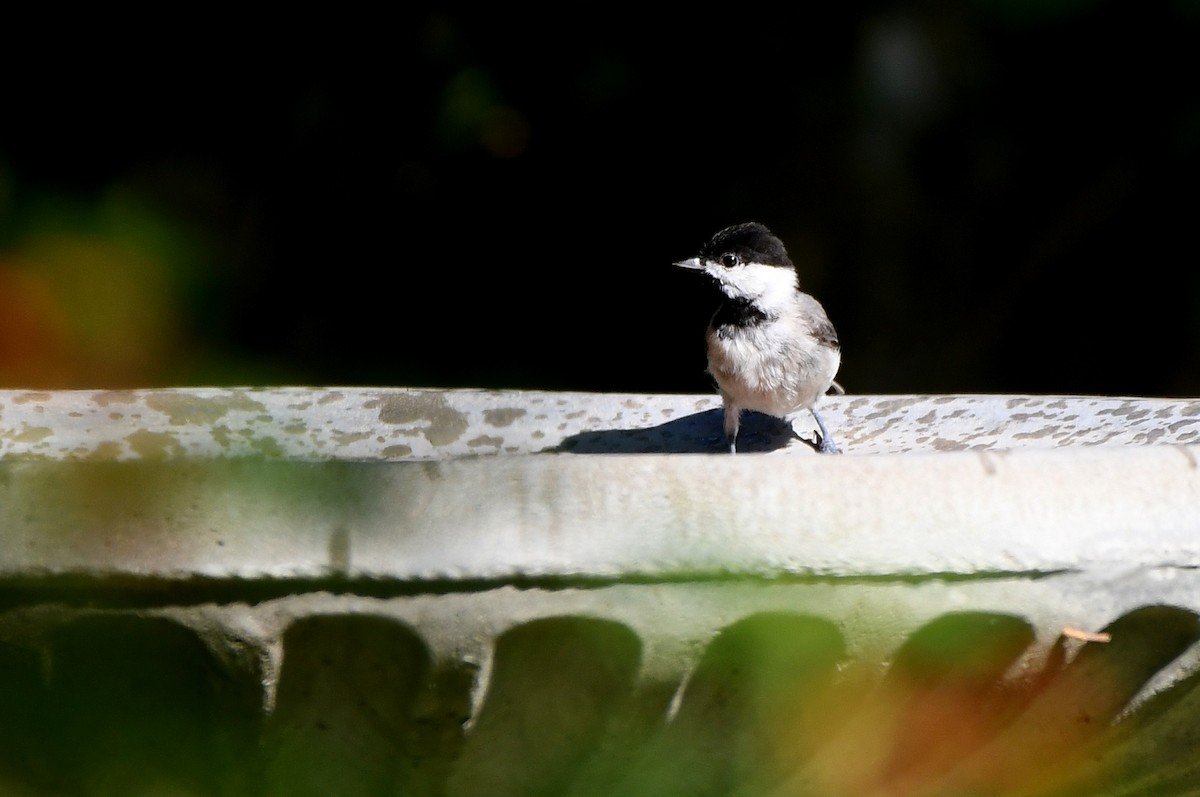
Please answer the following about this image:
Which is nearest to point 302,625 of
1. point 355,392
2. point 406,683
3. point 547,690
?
point 406,683

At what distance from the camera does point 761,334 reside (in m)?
2.73

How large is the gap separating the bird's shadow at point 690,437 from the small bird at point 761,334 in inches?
1.9

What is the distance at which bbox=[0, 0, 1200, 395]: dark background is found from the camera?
152 inches

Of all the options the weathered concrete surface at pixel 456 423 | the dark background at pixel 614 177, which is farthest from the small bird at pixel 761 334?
the dark background at pixel 614 177

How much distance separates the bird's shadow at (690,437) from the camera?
A: 235 cm

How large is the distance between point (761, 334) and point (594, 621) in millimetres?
1714

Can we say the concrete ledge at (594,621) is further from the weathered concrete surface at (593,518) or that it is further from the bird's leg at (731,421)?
the bird's leg at (731,421)

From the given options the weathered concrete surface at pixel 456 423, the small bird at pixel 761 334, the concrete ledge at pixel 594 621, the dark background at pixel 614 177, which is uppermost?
the dark background at pixel 614 177

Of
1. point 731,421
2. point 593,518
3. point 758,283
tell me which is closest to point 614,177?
point 758,283

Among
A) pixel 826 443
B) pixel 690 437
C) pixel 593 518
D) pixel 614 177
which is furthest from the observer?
pixel 614 177

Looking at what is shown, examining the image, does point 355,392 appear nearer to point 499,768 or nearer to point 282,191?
point 499,768

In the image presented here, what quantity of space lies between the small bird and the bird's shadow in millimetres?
48

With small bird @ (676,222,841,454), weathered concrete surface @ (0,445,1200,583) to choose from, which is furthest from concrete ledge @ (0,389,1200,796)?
small bird @ (676,222,841,454)

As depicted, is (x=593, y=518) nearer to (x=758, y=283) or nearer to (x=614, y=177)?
(x=758, y=283)
